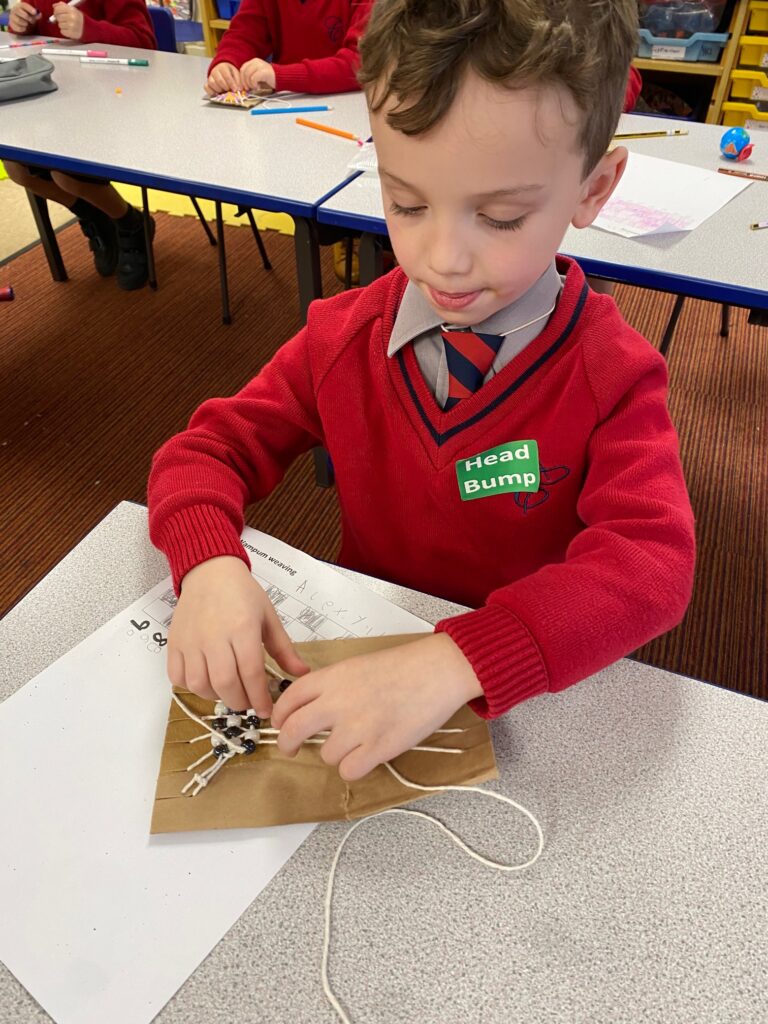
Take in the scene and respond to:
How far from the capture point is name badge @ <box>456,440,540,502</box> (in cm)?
69

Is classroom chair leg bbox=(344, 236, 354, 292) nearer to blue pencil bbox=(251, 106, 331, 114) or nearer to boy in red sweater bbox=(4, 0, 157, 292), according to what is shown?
blue pencil bbox=(251, 106, 331, 114)

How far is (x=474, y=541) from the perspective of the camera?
2.56 feet

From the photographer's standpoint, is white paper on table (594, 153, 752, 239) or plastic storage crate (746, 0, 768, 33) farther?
plastic storage crate (746, 0, 768, 33)

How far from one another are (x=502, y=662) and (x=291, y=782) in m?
0.18

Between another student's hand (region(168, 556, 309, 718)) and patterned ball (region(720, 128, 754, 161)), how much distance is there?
1.38 meters

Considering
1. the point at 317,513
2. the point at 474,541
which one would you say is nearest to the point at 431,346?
the point at 474,541

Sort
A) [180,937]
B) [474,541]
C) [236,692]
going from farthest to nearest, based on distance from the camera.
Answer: [474,541]
[236,692]
[180,937]

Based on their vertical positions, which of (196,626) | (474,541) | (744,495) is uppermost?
(196,626)

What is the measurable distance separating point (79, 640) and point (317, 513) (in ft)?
3.85

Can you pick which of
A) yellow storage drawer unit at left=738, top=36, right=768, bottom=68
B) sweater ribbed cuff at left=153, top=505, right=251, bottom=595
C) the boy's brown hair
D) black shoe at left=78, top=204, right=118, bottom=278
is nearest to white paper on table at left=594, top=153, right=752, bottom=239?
the boy's brown hair

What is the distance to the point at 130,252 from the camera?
2.63 meters

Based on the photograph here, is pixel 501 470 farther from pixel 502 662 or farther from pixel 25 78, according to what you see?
pixel 25 78

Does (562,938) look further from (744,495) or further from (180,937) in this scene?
(744,495)

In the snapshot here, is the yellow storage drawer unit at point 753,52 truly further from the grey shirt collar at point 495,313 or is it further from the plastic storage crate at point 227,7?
the grey shirt collar at point 495,313
